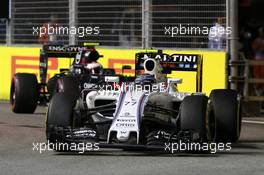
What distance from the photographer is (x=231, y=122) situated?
1137 cm

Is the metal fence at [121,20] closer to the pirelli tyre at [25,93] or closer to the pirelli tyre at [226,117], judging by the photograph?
the pirelli tyre at [25,93]

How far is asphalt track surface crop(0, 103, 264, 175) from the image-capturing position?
348 inches

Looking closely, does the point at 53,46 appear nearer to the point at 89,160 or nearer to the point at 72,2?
the point at 72,2

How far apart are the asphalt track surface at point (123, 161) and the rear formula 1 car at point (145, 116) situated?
8.0 inches

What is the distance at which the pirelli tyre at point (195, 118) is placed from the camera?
33.1 feet

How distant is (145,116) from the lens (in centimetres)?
1062

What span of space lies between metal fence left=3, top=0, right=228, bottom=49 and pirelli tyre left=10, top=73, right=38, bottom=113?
3.77 metres

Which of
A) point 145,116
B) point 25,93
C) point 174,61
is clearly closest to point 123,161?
point 145,116

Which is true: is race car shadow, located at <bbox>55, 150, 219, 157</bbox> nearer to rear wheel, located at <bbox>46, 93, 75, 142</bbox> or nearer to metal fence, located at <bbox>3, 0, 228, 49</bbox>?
rear wheel, located at <bbox>46, 93, 75, 142</bbox>

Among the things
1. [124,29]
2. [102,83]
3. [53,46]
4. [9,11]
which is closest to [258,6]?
[124,29]

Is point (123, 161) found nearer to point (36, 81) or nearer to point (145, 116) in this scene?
point (145, 116)

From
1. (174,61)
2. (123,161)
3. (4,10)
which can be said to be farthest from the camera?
(4,10)

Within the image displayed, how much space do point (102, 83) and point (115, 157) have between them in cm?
381

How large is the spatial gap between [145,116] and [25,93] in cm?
493
